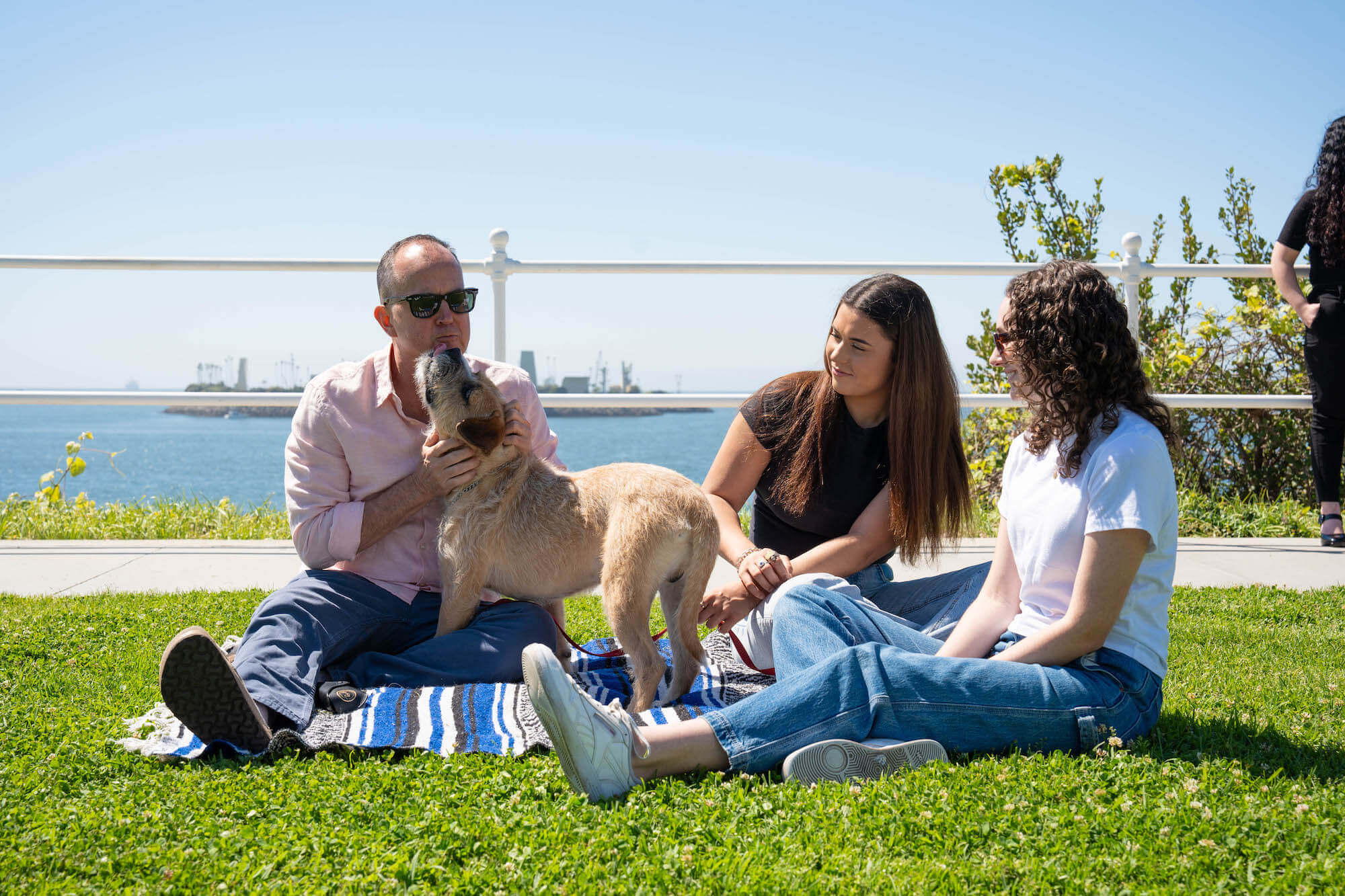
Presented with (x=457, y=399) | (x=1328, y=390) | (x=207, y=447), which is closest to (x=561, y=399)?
(x=457, y=399)

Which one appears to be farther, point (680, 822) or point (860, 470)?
point (860, 470)

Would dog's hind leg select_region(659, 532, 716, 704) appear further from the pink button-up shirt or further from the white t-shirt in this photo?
the white t-shirt

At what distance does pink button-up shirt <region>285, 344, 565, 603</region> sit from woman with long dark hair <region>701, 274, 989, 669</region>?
1.17 metres

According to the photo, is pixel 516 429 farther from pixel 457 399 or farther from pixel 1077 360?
pixel 1077 360

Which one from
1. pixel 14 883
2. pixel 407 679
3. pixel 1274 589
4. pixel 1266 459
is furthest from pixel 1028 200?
pixel 14 883

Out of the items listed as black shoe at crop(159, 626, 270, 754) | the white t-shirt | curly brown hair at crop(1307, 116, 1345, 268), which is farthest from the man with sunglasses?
curly brown hair at crop(1307, 116, 1345, 268)

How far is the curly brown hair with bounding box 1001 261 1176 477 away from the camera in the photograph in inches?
112

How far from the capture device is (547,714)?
7.91 ft

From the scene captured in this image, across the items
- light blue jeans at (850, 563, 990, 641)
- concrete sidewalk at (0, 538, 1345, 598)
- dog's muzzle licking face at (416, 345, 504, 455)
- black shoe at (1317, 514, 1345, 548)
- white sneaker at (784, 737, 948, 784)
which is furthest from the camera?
black shoe at (1317, 514, 1345, 548)

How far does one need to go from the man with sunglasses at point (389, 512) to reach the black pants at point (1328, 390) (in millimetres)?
5320

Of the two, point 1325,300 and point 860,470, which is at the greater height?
point 1325,300

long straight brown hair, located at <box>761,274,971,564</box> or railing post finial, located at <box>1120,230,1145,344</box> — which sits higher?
railing post finial, located at <box>1120,230,1145,344</box>

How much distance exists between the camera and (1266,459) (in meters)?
8.36

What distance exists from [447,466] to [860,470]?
1719 millimetres
